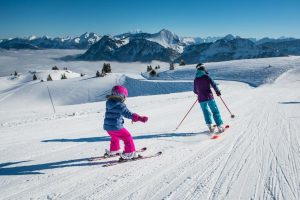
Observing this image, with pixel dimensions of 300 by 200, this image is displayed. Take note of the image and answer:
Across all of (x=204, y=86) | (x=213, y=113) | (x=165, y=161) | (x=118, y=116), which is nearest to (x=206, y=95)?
Answer: (x=204, y=86)

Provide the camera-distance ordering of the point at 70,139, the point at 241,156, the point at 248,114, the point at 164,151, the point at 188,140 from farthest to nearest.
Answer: the point at 248,114 → the point at 70,139 → the point at 188,140 → the point at 164,151 → the point at 241,156

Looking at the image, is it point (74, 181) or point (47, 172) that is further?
point (47, 172)

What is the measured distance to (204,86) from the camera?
9.95 m

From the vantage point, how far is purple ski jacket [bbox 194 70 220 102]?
9.88 meters

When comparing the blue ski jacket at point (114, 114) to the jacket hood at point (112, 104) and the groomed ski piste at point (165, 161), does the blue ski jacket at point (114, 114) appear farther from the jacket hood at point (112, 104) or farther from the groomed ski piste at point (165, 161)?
the groomed ski piste at point (165, 161)

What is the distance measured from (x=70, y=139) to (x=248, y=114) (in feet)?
23.1

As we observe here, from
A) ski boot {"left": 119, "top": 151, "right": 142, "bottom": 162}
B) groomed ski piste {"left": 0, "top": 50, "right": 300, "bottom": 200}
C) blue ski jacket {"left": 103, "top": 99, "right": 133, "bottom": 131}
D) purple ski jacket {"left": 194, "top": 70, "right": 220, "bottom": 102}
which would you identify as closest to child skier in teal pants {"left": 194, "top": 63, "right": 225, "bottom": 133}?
purple ski jacket {"left": 194, "top": 70, "right": 220, "bottom": 102}

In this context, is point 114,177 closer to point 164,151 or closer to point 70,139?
point 164,151

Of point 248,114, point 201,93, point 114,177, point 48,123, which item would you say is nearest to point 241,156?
point 114,177

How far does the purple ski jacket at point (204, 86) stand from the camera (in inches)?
389

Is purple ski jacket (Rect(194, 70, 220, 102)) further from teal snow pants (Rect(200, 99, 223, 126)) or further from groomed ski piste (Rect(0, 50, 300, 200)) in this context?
groomed ski piste (Rect(0, 50, 300, 200))

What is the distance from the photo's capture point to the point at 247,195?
4789 millimetres

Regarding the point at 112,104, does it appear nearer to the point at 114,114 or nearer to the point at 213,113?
the point at 114,114

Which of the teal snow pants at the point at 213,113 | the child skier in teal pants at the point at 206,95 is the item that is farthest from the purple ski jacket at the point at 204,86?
the teal snow pants at the point at 213,113
